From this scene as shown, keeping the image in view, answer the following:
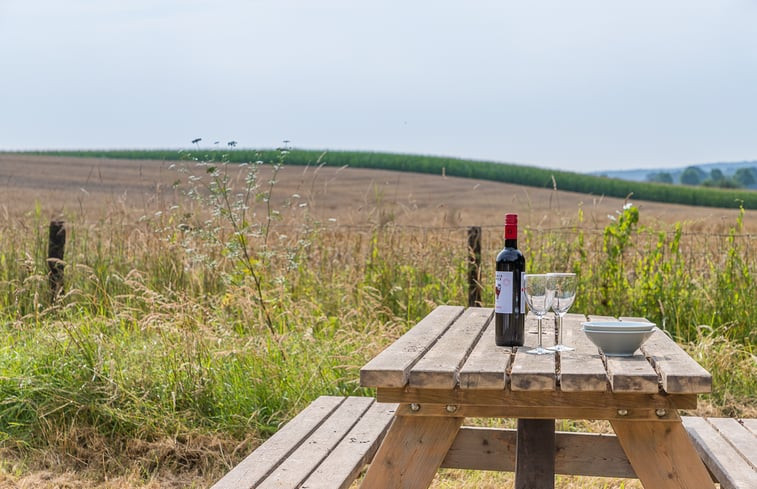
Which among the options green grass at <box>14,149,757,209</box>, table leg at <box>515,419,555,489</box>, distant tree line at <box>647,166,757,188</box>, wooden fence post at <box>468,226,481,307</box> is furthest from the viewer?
distant tree line at <box>647,166,757,188</box>

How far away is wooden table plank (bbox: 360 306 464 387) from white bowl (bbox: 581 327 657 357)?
0.53m

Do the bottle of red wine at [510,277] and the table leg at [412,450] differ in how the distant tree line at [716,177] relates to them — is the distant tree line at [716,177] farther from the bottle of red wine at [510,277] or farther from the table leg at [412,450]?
the table leg at [412,450]

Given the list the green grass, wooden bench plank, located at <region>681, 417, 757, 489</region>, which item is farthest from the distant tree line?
wooden bench plank, located at <region>681, 417, 757, 489</region>

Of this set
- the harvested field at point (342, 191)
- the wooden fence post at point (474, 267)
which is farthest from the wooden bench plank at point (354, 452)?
the harvested field at point (342, 191)

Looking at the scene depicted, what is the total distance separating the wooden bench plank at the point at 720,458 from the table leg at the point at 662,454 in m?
0.32

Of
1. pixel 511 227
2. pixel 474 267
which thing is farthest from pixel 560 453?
pixel 474 267

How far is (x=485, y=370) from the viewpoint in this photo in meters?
2.30

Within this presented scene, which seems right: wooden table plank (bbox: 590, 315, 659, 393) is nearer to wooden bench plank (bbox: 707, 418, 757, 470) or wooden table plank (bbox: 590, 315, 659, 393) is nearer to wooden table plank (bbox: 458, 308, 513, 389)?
wooden table plank (bbox: 458, 308, 513, 389)

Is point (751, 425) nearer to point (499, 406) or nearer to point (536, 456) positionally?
point (536, 456)

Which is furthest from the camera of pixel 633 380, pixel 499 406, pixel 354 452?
pixel 354 452

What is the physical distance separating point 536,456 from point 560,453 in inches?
12.9

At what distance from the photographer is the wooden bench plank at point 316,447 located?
254cm

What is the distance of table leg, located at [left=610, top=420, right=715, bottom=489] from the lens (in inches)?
92.4

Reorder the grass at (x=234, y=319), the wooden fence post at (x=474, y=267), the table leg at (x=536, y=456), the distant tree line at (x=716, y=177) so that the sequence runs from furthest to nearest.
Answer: the distant tree line at (x=716, y=177)
the wooden fence post at (x=474, y=267)
the grass at (x=234, y=319)
the table leg at (x=536, y=456)
